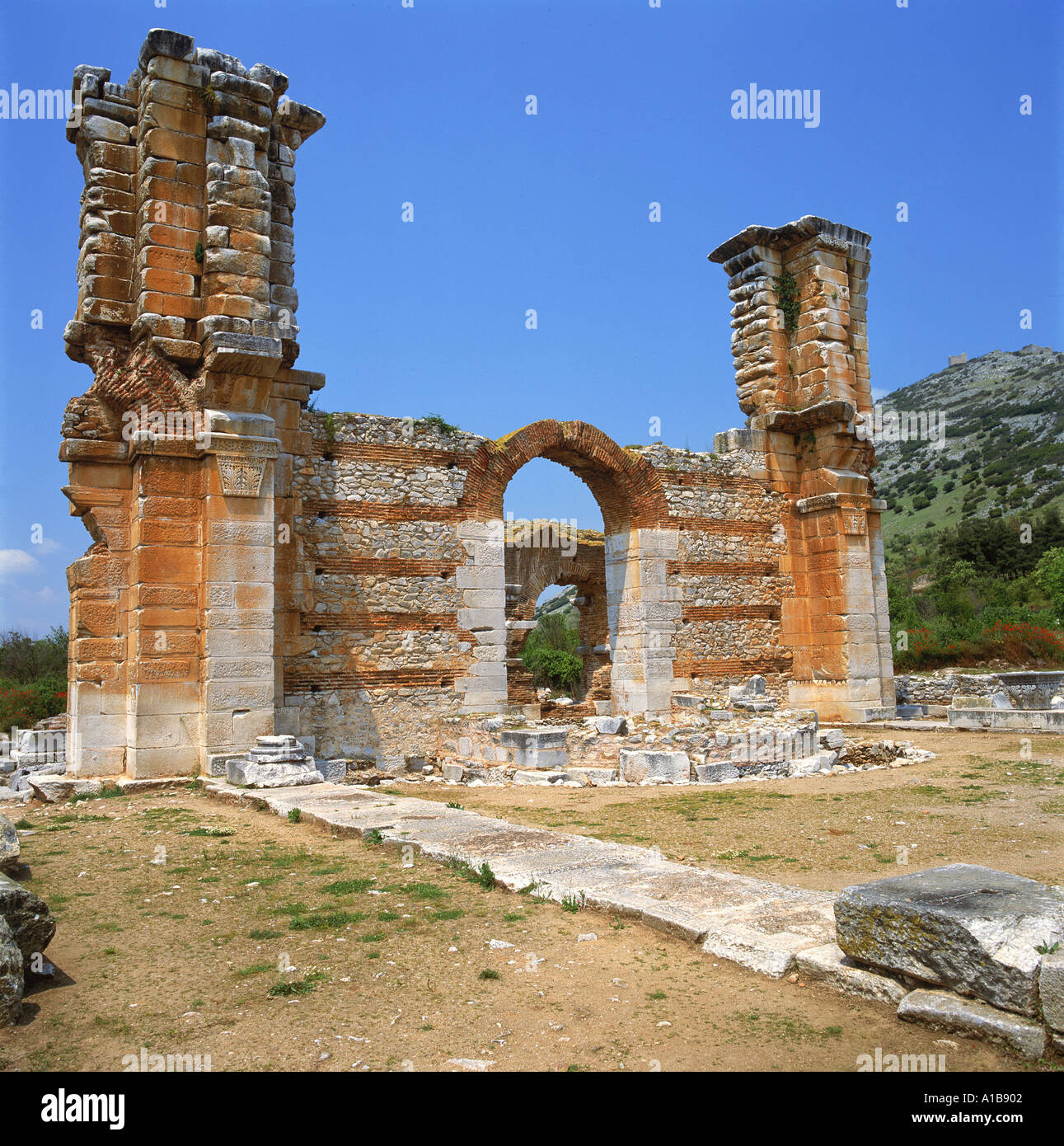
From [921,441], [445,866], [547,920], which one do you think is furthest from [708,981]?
[921,441]

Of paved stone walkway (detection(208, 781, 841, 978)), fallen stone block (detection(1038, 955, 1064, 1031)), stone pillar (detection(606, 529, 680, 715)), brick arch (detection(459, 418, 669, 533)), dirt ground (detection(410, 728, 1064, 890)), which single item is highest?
brick arch (detection(459, 418, 669, 533))

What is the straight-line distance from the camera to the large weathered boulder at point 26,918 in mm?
3512

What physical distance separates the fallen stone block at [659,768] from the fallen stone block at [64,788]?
575 centimetres

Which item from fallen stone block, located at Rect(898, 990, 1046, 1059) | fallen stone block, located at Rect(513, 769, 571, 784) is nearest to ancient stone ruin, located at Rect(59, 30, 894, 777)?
fallen stone block, located at Rect(513, 769, 571, 784)

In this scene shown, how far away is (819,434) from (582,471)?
440cm

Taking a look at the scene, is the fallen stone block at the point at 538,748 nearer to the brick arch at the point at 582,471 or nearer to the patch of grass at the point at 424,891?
the brick arch at the point at 582,471

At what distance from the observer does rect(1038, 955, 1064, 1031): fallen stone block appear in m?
2.82

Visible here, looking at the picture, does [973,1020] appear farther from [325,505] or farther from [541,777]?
[325,505]

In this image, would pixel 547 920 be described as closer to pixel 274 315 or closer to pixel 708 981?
pixel 708 981

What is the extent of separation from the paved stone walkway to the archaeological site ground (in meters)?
0.03

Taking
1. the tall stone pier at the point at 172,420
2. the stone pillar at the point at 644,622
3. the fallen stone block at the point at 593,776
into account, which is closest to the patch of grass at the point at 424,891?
the tall stone pier at the point at 172,420

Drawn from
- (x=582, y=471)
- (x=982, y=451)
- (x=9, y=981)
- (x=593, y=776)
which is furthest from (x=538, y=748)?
(x=982, y=451)

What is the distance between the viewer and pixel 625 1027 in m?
3.17

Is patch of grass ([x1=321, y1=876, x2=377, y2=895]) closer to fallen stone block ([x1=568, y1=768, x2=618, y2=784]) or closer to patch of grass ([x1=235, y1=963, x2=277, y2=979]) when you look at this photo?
→ patch of grass ([x1=235, y1=963, x2=277, y2=979])
